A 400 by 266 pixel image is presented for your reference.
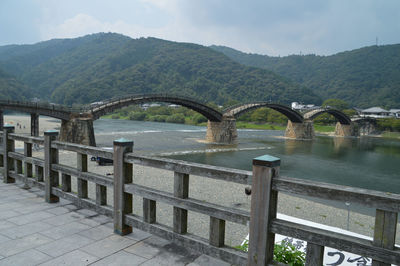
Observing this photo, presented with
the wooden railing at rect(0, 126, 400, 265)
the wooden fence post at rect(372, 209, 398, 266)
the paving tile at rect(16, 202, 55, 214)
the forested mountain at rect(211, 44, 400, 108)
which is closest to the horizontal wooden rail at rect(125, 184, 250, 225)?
the wooden railing at rect(0, 126, 400, 265)

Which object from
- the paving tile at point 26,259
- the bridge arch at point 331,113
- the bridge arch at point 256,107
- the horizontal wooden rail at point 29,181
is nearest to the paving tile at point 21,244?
the paving tile at point 26,259

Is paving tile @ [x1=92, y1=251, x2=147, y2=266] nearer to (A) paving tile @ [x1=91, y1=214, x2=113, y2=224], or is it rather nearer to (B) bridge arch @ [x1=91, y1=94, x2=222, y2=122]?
(A) paving tile @ [x1=91, y1=214, x2=113, y2=224]

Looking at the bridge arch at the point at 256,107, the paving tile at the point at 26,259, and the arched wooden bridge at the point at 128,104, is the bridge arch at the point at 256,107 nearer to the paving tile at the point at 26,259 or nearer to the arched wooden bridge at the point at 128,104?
the arched wooden bridge at the point at 128,104

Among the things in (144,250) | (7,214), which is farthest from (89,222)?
(7,214)

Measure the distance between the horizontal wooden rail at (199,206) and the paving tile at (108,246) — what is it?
60cm

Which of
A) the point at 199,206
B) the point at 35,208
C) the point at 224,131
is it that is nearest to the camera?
the point at 199,206

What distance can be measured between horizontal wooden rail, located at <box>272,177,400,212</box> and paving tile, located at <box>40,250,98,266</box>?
6.80 feet

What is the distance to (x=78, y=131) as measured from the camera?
29078 millimetres

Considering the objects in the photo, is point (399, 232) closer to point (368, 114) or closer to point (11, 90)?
point (368, 114)

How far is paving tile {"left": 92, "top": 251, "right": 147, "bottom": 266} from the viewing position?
3047 millimetres

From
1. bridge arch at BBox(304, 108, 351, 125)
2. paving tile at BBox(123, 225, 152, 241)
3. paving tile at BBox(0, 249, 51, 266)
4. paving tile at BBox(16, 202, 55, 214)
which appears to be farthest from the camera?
bridge arch at BBox(304, 108, 351, 125)

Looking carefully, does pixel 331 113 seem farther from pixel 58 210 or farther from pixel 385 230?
pixel 385 230

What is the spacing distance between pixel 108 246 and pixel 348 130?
73117mm

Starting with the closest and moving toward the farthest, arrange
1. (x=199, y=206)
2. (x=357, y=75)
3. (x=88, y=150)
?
1. (x=199, y=206)
2. (x=88, y=150)
3. (x=357, y=75)
